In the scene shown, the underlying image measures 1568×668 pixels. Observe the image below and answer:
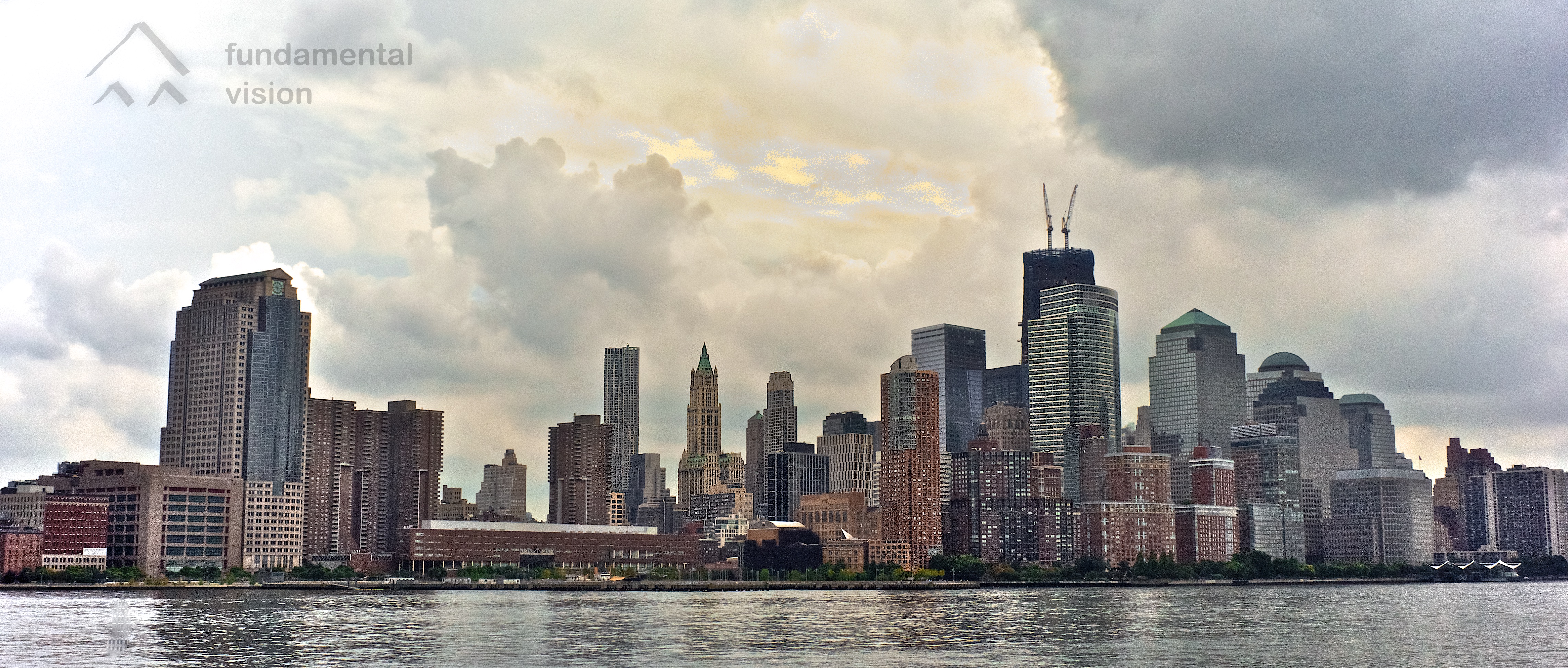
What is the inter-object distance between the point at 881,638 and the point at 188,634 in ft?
222

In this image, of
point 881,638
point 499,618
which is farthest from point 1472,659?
point 499,618

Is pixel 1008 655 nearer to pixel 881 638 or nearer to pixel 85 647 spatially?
pixel 881 638

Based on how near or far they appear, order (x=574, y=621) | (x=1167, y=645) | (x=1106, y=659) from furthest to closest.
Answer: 1. (x=574, y=621)
2. (x=1167, y=645)
3. (x=1106, y=659)

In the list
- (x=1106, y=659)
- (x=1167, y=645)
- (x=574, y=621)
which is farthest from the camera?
(x=574, y=621)

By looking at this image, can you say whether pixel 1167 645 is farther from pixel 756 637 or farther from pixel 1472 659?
pixel 756 637

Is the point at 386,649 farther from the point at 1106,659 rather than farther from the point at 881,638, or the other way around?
the point at 1106,659

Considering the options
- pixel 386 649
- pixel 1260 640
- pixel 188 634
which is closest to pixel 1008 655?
pixel 1260 640

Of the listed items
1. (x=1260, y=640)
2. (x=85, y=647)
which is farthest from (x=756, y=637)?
(x=85, y=647)

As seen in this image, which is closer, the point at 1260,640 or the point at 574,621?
the point at 1260,640

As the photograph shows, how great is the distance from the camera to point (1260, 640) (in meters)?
157

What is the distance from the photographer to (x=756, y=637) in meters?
155

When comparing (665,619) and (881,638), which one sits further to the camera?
(665,619)

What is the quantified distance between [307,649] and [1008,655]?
60.5m

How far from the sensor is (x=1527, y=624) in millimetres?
187375
